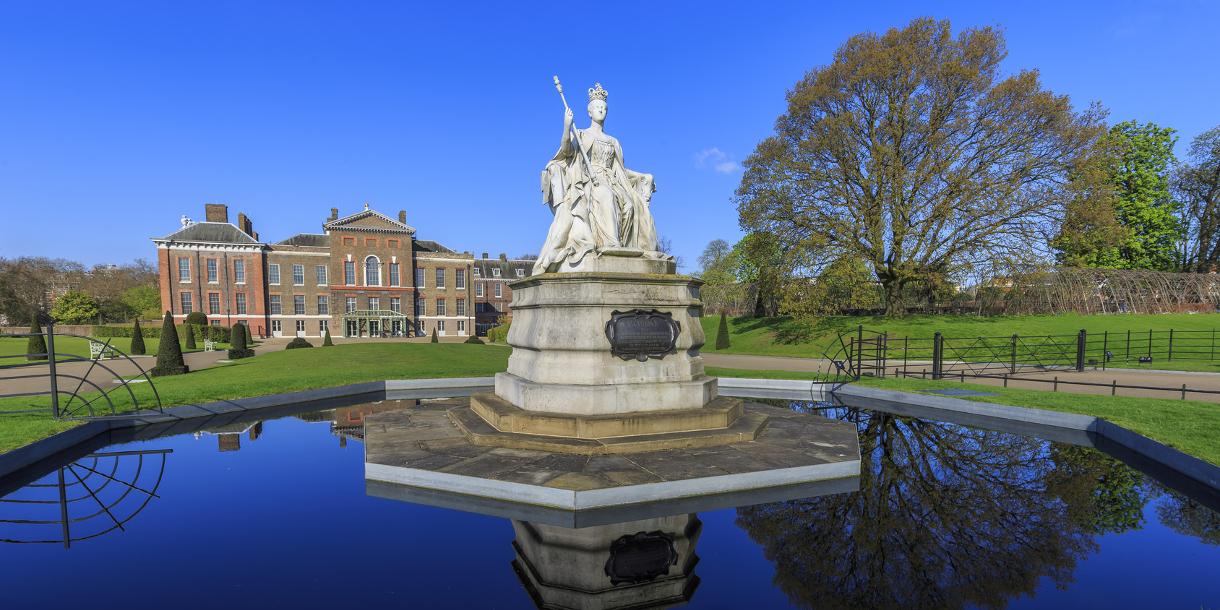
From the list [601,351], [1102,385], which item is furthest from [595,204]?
[1102,385]

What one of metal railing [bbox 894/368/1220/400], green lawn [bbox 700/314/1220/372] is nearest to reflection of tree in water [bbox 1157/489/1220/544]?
metal railing [bbox 894/368/1220/400]

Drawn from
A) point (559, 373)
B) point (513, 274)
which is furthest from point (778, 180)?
point (513, 274)

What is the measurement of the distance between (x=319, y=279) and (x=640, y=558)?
5845 centimetres

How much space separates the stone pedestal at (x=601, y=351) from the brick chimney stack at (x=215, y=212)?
195 ft

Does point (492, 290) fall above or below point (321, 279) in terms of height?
below

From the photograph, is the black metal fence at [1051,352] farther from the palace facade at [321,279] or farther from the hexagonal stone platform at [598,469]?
the palace facade at [321,279]

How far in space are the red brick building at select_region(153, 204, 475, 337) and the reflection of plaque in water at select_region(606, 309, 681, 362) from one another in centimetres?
4782

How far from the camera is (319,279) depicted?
53219 millimetres

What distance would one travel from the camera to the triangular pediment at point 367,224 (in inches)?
2045

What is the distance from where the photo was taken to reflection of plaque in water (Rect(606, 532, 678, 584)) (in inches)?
160

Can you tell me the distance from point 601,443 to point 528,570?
2.58m

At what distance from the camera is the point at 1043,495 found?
229 inches

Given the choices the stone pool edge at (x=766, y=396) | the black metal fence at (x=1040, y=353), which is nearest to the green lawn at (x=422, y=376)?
the stone pool edge at (x=766, y=396)

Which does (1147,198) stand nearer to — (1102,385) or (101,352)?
(1102,385)
